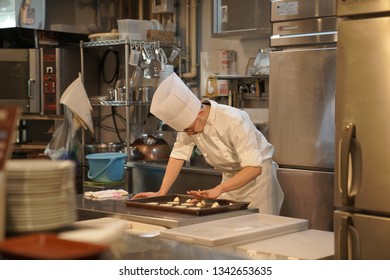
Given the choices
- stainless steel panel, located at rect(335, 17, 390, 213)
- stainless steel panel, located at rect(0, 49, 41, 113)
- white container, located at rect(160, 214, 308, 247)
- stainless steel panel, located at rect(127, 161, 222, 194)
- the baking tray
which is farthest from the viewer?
stainless steel panel, located at rect(0, 49, 41, 113)

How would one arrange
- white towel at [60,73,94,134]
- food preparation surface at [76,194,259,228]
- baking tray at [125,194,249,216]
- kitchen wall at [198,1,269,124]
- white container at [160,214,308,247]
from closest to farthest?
white container at [160,214,308,247] → food preparation surface at [76,194,259,228] → baking tray at [125,194,249,216] → kitchen wall at [198,1,269,124] → white towel at [60,73,94,134]

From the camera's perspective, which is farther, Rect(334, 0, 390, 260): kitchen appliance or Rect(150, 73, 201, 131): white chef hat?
Rect(150, 73, 201, 131): white chef hat

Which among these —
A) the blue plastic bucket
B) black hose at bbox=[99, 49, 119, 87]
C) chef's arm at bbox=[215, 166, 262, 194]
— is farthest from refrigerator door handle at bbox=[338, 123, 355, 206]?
black hose at bbox=[99, 49, 119, 87]

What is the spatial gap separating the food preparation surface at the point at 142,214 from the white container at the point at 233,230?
0.08 m

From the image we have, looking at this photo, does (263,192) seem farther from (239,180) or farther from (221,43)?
(221,43)

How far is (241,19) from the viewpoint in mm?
4762

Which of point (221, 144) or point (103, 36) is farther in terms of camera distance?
point (103, 36)

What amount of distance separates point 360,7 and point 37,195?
5.50ft

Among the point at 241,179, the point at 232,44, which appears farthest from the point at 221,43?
the point at 241,179

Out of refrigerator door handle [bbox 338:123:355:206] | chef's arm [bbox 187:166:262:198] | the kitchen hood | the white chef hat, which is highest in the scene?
the kitchen hood

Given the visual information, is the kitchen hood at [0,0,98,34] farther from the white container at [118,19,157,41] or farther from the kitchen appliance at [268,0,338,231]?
the kitchen appliance at [268,0,338,231]

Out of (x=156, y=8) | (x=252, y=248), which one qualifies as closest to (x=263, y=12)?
(x=156, y=8)

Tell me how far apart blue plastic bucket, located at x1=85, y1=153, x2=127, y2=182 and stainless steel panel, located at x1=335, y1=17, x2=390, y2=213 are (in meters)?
2.35

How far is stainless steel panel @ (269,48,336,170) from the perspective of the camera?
404 centimetres
